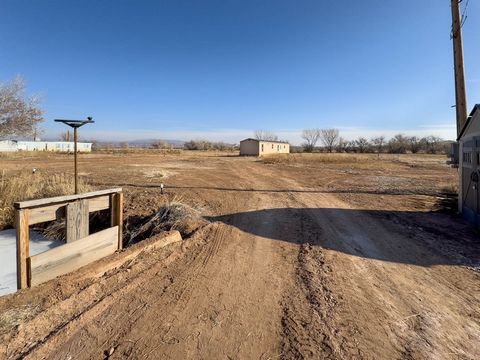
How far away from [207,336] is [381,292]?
221 cm

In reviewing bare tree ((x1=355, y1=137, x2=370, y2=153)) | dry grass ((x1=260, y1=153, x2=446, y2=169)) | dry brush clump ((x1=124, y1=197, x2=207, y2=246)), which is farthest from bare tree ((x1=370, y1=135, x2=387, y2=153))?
dry brush clump ((x1=124, y1=197, x2=207, y2=246))

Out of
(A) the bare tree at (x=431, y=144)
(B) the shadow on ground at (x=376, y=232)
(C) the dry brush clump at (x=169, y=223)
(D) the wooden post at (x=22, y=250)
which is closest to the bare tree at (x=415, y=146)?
(A) the bare tree at (x=431, y=144)

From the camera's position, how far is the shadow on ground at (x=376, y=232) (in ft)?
16.1

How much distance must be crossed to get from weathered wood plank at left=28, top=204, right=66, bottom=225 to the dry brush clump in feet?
6.87

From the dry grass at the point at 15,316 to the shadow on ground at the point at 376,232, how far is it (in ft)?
12.4

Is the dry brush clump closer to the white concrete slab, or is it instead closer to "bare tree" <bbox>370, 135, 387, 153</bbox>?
the white concrete slab

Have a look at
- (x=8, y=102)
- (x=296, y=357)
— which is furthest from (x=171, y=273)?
(x=8, y=102)

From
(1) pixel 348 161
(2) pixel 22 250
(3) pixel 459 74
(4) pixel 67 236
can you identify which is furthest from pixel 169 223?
(1) pixel 348 161

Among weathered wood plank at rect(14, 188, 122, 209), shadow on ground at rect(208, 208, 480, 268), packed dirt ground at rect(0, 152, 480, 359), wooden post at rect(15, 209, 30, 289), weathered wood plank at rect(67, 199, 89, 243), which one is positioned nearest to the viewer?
packed dirt ground at rect(0, 152, 480, 359)

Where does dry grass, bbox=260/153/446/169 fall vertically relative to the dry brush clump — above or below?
above

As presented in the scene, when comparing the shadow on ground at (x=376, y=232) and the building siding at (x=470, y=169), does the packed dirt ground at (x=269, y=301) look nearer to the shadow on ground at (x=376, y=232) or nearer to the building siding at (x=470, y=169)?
the shadow on ground at (x=376, y=232)

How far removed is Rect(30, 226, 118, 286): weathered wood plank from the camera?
12.2 feet

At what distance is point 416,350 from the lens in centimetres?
254

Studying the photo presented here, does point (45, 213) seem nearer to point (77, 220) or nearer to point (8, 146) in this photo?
point (77, 220)
